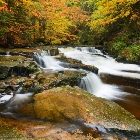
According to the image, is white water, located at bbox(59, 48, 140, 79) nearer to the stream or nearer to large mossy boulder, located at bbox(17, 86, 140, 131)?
the stream

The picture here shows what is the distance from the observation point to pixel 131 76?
37.5 feet

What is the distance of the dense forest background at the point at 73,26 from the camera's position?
13288 millimetres

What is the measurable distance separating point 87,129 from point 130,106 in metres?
2.93

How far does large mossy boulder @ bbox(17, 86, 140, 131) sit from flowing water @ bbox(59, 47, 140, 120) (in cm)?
129

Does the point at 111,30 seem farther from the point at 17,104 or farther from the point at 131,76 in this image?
the point at 17,104

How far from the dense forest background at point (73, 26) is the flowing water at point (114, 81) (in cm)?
133

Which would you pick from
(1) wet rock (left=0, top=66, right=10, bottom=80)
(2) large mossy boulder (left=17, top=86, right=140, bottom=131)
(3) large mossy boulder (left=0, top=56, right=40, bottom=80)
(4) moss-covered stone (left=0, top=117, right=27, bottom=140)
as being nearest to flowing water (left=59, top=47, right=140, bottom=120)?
(2) large mossy boulder (left=17, top=86, right=140, bottom=131)

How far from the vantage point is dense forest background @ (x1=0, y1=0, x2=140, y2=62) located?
13.3m

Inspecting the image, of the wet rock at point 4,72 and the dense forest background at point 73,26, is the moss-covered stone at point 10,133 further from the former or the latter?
the dense forest background at point 73,26

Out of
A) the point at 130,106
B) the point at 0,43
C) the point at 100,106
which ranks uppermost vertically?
the point at 0,43

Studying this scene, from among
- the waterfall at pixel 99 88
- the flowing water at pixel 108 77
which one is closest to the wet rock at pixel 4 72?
the flowing water at pixel 108 77

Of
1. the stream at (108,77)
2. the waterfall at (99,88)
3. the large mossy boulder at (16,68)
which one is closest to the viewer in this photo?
the stream at (108,77)

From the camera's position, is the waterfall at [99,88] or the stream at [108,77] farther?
the waterfall at [99,88]

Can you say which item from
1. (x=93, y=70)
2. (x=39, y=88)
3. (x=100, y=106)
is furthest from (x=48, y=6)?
(x=100, y=106)
